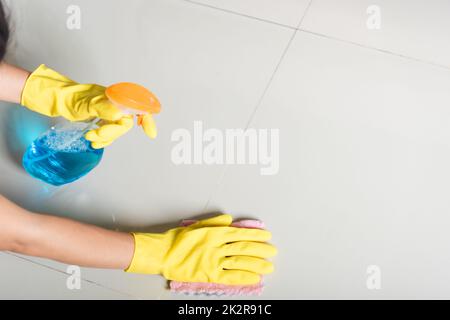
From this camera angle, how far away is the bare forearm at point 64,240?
2.55 feet

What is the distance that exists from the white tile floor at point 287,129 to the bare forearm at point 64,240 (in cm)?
8

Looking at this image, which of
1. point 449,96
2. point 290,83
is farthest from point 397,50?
point 290,83

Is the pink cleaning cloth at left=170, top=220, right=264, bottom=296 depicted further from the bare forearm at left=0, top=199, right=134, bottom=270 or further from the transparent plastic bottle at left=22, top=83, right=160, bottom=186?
the transparent plastic bottle at left=22, top=83, right=160, bottom=186

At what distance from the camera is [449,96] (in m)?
1.12

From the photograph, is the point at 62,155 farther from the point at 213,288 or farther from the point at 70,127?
the point at 213,288

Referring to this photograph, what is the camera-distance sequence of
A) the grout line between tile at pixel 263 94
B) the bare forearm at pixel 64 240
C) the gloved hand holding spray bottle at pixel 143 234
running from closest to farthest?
1. the bare forearm at pixel 64 240
2. the gloved hand holding spray bottle at pixel 143 234
3. the grout line between tile at pixel 263 94

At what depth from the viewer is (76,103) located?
866 mm

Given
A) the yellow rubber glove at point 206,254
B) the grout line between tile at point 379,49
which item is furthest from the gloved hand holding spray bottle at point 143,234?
the grout line between tile at point 379,49

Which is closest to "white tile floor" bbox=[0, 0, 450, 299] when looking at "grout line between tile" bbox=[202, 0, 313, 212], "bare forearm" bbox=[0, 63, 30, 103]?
"grout line between tile" bbox=[202, 0, 313, 212]

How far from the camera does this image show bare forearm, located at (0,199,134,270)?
2.55 ft

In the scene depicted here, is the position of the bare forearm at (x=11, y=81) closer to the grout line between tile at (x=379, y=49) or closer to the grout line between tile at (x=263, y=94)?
the grout line between tile at (x=263, y=94)

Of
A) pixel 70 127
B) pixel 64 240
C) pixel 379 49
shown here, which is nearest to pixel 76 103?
pixel 70 127

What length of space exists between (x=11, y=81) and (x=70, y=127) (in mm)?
134

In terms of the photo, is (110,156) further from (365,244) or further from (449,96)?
(449,96)
